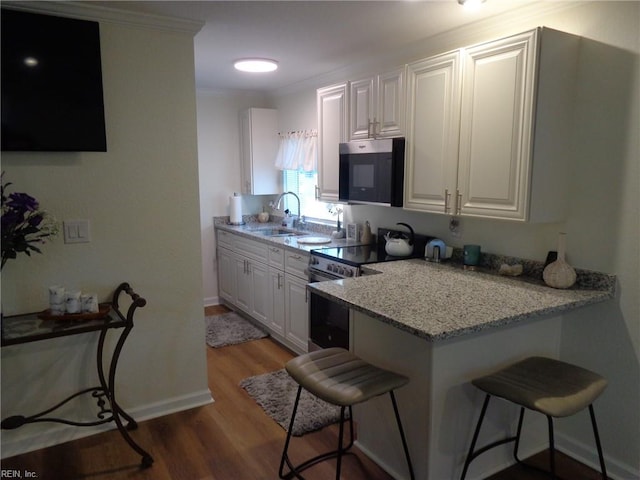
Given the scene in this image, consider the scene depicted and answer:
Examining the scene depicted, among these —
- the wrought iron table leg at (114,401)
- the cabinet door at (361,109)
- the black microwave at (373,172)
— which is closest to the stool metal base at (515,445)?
the black microwave at (373,172)

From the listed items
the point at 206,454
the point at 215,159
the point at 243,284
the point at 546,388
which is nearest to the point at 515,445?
the point at 546,388

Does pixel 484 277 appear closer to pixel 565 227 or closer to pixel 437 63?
pixel 565 227

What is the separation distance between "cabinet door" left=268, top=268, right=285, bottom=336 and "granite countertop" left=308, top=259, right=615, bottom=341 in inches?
53.8

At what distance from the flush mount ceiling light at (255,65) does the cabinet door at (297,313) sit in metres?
1.73

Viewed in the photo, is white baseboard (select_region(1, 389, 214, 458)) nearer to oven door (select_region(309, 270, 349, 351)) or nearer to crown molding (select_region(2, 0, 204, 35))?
oven door (select_region(309, 270, 349, 351))

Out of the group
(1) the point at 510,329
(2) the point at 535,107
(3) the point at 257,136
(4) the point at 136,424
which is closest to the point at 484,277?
(1) the point at 510,329

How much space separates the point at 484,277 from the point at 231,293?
2.97 meters

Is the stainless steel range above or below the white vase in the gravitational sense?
below

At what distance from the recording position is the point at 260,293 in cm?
415

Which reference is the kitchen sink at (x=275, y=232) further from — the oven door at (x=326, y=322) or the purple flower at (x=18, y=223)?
the purple flower at (x=18, y=223)

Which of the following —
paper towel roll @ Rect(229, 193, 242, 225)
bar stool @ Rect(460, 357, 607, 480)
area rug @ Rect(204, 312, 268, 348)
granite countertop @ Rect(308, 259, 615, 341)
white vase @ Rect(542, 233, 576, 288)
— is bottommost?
area rug @ Rect(204, 312, 268, 348)

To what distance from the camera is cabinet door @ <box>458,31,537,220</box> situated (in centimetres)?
215

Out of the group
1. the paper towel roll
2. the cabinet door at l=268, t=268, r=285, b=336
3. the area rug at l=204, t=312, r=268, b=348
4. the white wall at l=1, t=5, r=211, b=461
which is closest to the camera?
the white wall at l=1, t=5, r=211, b=461


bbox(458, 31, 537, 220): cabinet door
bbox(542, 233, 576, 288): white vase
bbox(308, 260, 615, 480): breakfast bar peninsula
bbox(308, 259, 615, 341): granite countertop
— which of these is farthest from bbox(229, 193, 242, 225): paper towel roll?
bbox(542, 233, 576, 288): white vase
